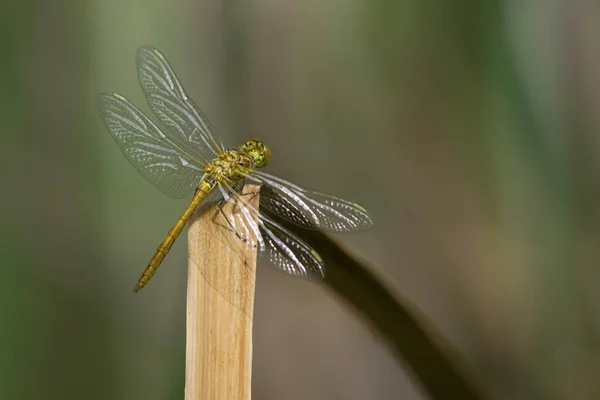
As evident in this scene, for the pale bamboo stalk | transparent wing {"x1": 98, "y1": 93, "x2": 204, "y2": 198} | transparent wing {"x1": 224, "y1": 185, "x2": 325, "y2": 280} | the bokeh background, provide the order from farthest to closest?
the bokeh background
transparent wing {"x1": 98, "y1": 93, "x2": 204, "y2": 198}
transparent wing {"x1": 224, "y1": 185, "x2": 325, "y2": 280}
the pale bamboo stalk

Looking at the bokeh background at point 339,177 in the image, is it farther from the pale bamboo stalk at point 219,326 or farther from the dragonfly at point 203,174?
the pale bamboo stalk at point 219,326

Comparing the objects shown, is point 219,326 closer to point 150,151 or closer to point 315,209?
point 315,209

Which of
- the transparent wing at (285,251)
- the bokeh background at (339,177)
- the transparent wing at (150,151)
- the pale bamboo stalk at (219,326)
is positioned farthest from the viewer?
the bokeh background at (339,177)

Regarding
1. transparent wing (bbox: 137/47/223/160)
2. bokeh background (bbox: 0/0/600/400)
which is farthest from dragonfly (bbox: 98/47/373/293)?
bokeh background (bbox: 0/0/600/400)

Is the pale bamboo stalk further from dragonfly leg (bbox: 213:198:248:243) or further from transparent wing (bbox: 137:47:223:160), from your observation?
transparent wing (bbox: 137:47:223:160)

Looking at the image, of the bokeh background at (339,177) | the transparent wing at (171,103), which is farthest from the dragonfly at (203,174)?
the bokeh background at (339,177)

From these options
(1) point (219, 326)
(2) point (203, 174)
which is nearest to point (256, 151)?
(2) point (203, 174)

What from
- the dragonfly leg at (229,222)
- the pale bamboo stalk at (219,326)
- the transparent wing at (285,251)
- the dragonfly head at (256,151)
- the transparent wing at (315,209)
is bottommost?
the pale bamboo stalk at (219,326)
